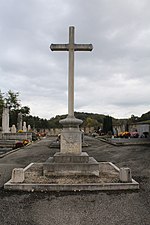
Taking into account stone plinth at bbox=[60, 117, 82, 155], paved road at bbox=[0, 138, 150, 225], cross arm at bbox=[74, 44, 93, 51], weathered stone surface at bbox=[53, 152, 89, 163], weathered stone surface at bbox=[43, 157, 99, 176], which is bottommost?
paved road at bbox=[0, 138, 150, 225]

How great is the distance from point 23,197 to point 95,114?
69798 millimetres

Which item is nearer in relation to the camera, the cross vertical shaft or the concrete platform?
the concrete platform

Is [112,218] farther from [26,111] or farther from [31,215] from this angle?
[26,111]

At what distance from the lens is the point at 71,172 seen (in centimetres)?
678

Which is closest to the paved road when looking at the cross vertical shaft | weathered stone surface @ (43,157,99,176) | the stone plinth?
weathered stone surface @ (43,157,99,176)

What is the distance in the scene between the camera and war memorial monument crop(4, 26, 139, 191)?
5.68m

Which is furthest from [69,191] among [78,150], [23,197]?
[78,150]

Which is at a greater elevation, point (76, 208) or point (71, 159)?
point (71, 159)

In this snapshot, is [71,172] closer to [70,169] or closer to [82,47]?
[70,169]

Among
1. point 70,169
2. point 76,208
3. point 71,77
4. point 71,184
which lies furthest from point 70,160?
point 71,77

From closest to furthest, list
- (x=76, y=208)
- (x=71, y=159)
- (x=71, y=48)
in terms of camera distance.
A: 1. (x=76, y=208)
2. (x=71, y=159)
3. (x=71, y=48)

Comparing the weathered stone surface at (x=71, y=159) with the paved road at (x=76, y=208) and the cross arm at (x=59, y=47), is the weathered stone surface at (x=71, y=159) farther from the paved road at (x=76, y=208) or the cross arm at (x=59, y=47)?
the cross arm at (x=59, y=47)

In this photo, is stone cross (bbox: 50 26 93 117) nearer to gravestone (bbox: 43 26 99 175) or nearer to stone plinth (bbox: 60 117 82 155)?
gravestone (bbox: 43 26 99 175)

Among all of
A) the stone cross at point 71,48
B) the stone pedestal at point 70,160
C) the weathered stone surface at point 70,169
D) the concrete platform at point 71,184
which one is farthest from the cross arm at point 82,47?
the concrete platform at point 71,184
